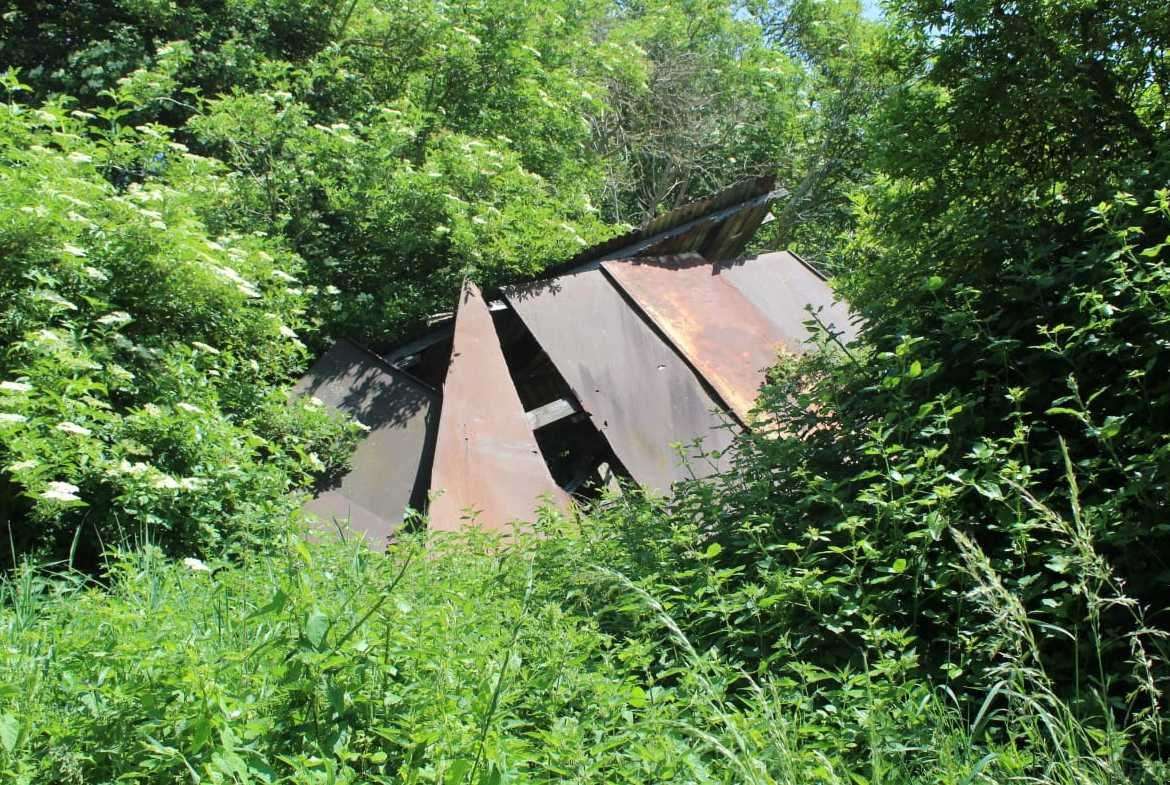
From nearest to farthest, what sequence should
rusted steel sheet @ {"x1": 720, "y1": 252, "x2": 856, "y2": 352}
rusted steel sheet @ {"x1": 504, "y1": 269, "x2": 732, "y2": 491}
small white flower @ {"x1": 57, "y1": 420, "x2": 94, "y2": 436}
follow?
small white flower @ {"x1": 57, "y1": 420, "x2": 94, "y2": 436}, rusted steel sheet @ {"x1": 504, "y1": 269, "x2": 732, "y2": 491}, rusted steel sheet @ {"x1": 720, "y1": 252, "x2": 856, "y2": 352}

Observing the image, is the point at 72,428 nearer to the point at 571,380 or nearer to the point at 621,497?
the point at 621,497

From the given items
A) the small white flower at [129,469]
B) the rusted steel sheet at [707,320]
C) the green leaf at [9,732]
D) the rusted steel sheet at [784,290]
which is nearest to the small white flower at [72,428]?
the small white flower at [129,469]

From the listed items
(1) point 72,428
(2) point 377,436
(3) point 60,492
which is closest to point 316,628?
(3) point 60,492

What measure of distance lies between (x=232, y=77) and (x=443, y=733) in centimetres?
933

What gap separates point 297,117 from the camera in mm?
8352

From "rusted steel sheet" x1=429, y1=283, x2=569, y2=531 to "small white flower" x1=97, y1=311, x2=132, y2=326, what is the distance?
6.49 ft

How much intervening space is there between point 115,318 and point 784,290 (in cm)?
584

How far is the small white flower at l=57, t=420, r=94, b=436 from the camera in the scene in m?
4.36

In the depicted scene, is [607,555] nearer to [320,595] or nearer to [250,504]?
[320,595]

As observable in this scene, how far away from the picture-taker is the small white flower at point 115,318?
5061mm

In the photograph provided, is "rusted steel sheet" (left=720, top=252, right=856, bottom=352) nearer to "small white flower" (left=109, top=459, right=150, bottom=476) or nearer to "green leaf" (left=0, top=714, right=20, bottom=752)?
"small white flower" (left=109, top=459, right=150, bottom=476)

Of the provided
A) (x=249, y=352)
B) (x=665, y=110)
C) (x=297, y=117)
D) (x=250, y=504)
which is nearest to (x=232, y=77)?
(x=297, y=117)

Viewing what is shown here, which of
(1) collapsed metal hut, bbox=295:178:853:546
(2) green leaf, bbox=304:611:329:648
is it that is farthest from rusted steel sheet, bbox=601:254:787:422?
(2) green leaf, bbox=304:611:329:648

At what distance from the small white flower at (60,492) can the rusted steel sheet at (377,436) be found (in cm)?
165
